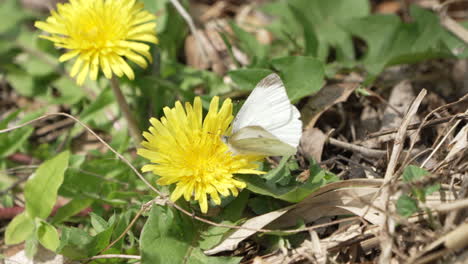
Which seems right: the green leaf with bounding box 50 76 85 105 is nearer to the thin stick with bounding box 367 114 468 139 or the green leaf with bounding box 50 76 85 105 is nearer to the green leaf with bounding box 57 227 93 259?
the green leaf with bounding box 57 227 93 259

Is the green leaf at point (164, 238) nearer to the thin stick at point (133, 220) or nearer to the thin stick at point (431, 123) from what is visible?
the thin stick at point (133, 220)

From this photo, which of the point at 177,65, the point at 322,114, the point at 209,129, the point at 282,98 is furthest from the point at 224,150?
the point at 177,65

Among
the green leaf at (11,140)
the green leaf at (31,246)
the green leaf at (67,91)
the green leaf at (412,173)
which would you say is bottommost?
the green leaf at (31,246)

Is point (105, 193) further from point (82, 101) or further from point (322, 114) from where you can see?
point (322, 114)

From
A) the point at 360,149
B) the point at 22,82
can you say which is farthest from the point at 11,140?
the point at 360,149

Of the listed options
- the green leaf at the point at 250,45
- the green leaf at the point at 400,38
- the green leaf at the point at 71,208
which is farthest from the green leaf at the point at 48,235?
the green leaf at the point at 400,38

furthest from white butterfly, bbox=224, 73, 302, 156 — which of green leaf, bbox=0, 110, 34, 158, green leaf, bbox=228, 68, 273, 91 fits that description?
green leaf, bbox=0, 110, 34, 158
